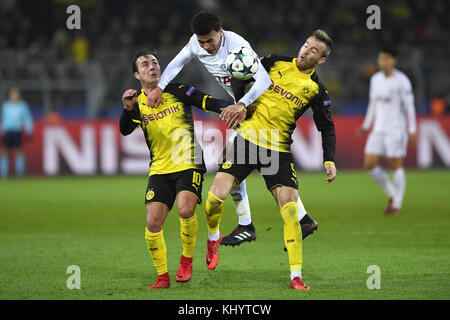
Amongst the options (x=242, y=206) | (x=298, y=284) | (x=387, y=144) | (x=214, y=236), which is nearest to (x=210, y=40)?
(x=242, y=206)

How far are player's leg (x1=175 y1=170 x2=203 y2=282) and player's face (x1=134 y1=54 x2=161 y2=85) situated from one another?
878 mm

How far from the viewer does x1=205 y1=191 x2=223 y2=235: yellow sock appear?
608 centimetres

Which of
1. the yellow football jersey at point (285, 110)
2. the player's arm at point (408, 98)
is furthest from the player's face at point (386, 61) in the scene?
the yellow football jersey at point (285, 110)

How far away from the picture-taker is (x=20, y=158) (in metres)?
17.4

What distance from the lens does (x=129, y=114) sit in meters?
6.09

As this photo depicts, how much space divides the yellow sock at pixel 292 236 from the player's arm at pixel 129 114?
57.6 inches

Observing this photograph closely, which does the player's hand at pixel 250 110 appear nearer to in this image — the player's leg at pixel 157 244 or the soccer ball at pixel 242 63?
the soccer ball at pixel 242 63

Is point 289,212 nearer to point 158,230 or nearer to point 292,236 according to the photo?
point 292,236

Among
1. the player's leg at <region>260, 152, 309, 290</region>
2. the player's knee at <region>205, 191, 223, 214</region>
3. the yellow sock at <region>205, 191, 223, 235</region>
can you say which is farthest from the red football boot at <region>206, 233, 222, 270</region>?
the player's leg at <region>260, 152, 309, 290</region>

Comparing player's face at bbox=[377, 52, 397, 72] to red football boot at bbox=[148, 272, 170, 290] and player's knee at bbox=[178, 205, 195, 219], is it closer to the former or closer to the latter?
player's knee at bbox=[178, 205, 195, 219]

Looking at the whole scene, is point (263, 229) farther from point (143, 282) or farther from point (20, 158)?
point (20, 158)

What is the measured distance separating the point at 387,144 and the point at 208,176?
21.7 ft

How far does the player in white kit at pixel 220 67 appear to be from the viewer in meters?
6.11

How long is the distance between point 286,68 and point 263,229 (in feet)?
11.8
